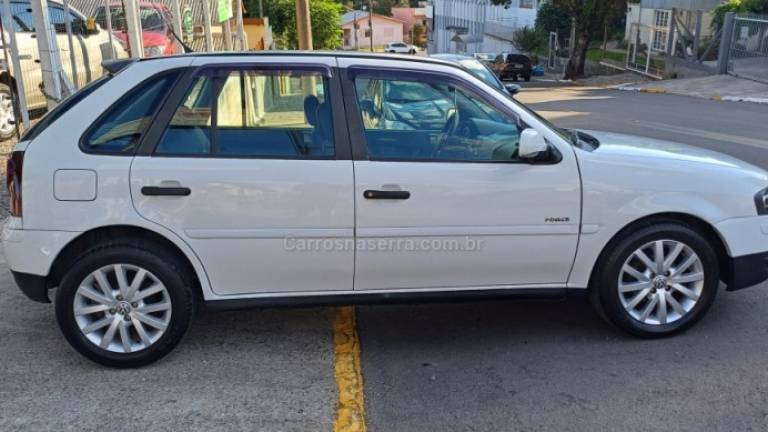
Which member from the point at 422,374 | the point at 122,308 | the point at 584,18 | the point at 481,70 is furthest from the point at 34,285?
the point at 584,18

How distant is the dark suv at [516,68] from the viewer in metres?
39.5

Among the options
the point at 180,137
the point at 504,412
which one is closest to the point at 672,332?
the point at 504,412

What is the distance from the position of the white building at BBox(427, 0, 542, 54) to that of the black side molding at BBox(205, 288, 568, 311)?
171 ft

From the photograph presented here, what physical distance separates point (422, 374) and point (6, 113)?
7816 mm

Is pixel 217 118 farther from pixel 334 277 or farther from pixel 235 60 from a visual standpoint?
pixel 334 277

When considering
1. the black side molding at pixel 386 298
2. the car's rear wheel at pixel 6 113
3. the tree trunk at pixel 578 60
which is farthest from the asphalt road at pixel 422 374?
the tree trunk at pixel 578 60

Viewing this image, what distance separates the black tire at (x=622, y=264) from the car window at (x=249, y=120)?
68.2 inches

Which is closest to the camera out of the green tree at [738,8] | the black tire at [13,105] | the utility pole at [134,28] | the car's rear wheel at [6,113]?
the black tire at [13,105]

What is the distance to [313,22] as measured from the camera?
106 feet

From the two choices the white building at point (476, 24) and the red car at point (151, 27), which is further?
the white building at point (476, 24)

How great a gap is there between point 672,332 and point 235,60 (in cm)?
305

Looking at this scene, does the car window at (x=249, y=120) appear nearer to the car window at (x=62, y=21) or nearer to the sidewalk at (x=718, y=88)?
the car window at (x=62, y=21)

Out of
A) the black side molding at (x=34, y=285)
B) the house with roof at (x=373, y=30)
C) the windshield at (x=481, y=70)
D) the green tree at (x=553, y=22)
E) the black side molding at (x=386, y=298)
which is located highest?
the windshield at (x=481, y=70)

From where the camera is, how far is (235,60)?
4.04 metres
